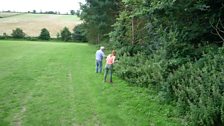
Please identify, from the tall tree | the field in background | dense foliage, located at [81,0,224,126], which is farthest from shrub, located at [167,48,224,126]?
the field in background

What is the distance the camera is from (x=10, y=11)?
337 feet

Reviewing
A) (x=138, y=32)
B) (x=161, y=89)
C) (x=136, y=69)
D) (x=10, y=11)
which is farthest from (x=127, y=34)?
(x=10, y=11)

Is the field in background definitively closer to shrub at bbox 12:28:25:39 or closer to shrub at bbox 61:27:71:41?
shrub at bbox 12:28:25:39

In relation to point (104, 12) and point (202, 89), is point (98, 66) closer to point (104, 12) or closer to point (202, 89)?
point (202, 89)

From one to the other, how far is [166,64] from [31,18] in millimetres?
81555

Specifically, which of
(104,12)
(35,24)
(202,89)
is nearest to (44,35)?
(35,24)

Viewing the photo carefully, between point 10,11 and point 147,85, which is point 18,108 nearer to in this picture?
point 147,85

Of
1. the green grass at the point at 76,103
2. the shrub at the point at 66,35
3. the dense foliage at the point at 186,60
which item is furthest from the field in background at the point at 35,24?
the dense foliage at the point at 186,60

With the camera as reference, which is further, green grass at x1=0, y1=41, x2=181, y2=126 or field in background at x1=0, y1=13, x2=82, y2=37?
field in background at x1=0, y1=13, x2=82, y2=37

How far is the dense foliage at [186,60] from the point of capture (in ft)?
29.9

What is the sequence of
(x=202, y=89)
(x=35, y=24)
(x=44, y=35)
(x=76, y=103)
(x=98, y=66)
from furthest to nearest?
(x=35, y=24)
(x=44, y=35)
(x=98, y=66)
(x=76, y=103)
(x=202, y=89)

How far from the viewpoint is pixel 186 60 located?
41.1ft

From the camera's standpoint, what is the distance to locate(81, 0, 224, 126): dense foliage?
29.9ft

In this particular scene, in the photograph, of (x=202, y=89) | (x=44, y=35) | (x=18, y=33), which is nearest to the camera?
(x=202, y=89)
